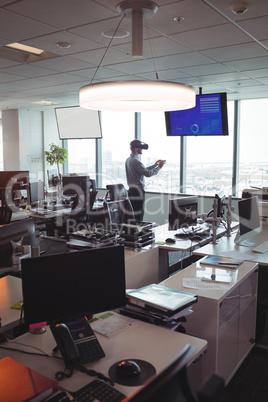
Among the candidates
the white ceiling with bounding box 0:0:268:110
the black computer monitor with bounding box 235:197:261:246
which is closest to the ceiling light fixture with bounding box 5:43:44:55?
the white ceiling with bounding box 0:0:268:110

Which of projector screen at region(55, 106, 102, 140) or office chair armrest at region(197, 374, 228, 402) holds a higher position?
projector screen at region(55, 106, 102, 140)

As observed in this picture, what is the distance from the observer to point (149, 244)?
3910 millimetres

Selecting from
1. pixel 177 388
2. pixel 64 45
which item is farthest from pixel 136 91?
pixel 64 45

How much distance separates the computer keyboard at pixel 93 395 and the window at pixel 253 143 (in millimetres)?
6672

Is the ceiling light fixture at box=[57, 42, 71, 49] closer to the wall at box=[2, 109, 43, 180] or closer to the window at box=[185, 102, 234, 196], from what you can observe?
the window at box=[185, 102, 234, 196]

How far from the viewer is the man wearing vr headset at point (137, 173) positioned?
259 inches

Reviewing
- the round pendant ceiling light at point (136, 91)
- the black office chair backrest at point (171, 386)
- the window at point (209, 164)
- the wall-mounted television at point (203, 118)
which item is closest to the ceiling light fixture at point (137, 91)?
the round pendant ceiling light at point (136, 91)

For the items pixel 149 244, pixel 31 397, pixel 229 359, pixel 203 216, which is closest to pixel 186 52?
pixel 203 216

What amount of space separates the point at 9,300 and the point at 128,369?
105 cm

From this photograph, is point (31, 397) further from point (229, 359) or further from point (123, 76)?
point (123, 76)

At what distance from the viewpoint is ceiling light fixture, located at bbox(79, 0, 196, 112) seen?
7.81 feet

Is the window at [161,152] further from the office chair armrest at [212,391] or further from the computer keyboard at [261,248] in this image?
the office chair armrest at [212,391]

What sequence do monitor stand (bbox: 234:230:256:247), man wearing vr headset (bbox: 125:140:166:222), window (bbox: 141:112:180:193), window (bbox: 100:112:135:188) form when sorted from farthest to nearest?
window (bbox: 100:112:135:188) → window (bbox: 141:112:180:193) → man wearing vr headset (bbox: 125:140:166:222) → monitor stand (bbox: 234:230:256:247)

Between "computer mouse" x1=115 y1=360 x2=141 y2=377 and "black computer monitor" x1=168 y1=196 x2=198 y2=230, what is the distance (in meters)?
2.58
